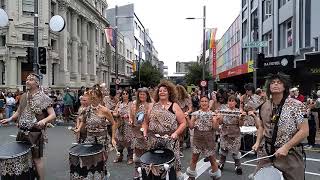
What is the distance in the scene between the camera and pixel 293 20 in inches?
1059

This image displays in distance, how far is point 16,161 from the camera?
6.15 meters

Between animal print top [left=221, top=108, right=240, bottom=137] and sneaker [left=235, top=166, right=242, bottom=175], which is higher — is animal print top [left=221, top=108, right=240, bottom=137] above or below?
above

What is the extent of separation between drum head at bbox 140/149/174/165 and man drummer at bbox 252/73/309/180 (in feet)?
3.62

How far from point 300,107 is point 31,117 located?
13.1 ft

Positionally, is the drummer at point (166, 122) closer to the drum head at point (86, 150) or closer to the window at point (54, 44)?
the drum head at point (86, 150)

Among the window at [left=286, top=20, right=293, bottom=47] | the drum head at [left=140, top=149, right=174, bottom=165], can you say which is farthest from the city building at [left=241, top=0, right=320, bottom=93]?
the drum head at [left=140, top=149, right=174, bottom=165]

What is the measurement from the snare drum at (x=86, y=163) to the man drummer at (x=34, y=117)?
0.82 m

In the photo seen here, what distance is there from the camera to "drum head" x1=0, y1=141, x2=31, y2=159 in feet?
20.2

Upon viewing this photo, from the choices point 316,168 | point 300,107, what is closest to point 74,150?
point 300,107

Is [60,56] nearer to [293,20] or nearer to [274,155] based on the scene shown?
[293,20]

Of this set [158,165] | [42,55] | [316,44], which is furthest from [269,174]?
[316,44]

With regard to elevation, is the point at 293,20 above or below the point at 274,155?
above

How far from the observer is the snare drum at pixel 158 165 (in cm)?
552

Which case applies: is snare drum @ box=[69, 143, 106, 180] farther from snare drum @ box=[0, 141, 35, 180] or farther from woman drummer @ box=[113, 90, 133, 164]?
woman drummer @ box=[113, 90, 133, 164]
